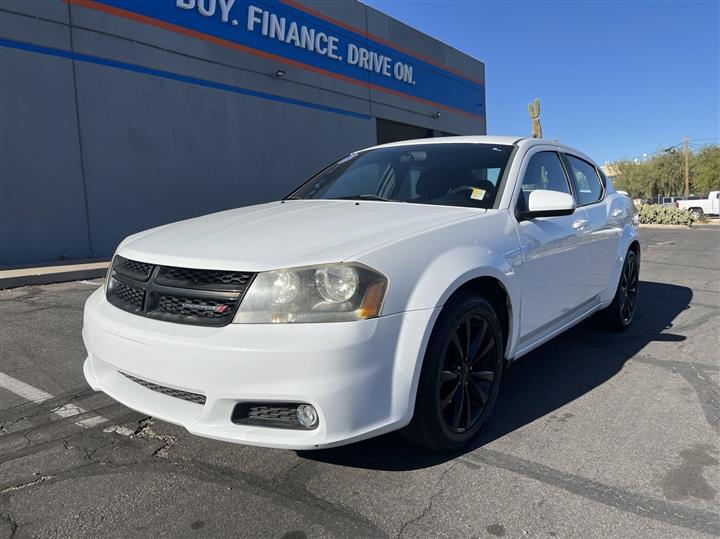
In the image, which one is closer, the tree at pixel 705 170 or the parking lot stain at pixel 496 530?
the parking lot stain at pixel 496 530

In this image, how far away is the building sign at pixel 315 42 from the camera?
11.4m

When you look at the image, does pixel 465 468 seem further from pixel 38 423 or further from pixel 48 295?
pixel 48 295

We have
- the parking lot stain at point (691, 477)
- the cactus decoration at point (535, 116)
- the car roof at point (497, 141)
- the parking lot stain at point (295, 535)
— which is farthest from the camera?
the cactus decoration at point (535, 116)

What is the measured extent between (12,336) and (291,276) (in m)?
3.90

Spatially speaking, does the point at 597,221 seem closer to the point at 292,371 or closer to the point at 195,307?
the point at 292,371

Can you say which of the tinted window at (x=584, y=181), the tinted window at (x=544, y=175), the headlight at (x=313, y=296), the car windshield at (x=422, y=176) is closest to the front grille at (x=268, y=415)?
the headlight at (x=313, y=296)

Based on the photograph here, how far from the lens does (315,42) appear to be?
14.3 metres

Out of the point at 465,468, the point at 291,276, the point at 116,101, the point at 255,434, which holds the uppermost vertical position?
the point at 116,101

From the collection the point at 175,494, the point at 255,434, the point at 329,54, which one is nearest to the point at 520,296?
the point at 255,434

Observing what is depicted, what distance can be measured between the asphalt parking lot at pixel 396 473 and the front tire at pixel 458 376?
0.15 m

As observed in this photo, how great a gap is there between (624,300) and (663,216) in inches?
903

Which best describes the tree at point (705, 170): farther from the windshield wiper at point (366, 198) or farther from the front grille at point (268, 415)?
the front grille at point (268, 415)

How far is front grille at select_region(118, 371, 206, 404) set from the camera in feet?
7.34

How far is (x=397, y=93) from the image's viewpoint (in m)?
17.6
